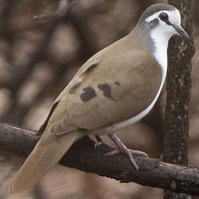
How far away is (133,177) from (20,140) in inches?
26.9

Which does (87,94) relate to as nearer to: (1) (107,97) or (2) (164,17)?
(1) (107,97)

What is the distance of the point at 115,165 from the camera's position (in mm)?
4770

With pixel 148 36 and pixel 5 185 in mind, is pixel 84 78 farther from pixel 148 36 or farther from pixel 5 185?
pixel 5 185

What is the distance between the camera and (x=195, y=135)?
7254 millimetres

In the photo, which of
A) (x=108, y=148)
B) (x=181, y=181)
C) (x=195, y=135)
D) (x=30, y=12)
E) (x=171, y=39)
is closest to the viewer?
(x=181, y=181)

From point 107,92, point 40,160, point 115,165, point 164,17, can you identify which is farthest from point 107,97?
point 164,17

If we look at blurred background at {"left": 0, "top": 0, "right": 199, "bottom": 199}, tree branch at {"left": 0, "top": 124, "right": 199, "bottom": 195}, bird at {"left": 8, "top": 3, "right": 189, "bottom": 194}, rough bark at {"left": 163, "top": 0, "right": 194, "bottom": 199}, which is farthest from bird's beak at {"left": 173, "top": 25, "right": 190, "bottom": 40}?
blurred background at {"left": 0, "top": 0, "right": 199, "bottom": 199}

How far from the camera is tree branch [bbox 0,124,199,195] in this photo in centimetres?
461

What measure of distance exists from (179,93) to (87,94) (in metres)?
0.74

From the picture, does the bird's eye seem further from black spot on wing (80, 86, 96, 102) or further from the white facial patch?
black spot on wing (80, 86, 96, 102)

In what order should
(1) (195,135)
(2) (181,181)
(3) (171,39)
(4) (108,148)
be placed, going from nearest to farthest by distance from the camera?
(2) (181,181)
(4) (108,148)
(3) (171,39)
(1) (195,135)

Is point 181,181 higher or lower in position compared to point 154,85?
lower

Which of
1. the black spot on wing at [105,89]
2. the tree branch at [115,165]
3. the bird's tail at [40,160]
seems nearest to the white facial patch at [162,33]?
the black spot on wing at [105,89]

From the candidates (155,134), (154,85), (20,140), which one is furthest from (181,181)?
(155,134)
